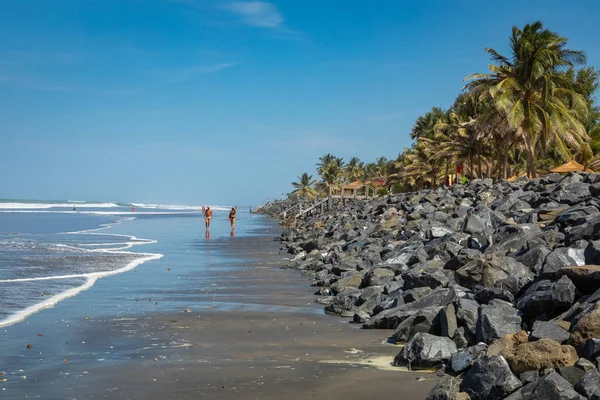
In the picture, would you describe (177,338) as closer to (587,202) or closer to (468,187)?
(587,202)

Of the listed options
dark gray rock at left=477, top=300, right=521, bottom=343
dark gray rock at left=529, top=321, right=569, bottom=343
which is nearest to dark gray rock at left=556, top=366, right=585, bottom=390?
dark gray rock at left=529, top=321, right=569, bottom=343

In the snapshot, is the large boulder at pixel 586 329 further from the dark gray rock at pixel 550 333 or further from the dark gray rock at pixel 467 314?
the dark gray rock at pixel 467 314

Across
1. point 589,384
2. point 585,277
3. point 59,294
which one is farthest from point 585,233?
point 59,294

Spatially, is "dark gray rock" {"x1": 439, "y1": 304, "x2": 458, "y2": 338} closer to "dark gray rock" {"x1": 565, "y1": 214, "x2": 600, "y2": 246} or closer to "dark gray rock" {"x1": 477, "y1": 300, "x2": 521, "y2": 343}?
"dark gray rock" {"x1": 477, "y1": 300, "x2": 521, "y2": 343}

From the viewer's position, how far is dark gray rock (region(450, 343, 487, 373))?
628 centimetres

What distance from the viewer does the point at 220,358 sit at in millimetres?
7750

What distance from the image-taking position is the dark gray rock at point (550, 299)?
698 centimetres

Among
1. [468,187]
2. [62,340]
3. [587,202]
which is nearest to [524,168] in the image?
[468,187]

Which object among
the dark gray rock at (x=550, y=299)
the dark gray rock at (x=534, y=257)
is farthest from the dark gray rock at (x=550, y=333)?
the dark gray rock at (x=534, y=257)

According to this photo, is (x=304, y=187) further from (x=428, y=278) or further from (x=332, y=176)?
(x=428, y=278)

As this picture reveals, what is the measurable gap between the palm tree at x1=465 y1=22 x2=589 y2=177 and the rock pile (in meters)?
17.5

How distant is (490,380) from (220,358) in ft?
11.4

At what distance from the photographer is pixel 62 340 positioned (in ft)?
29.1

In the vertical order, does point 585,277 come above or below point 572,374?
above
